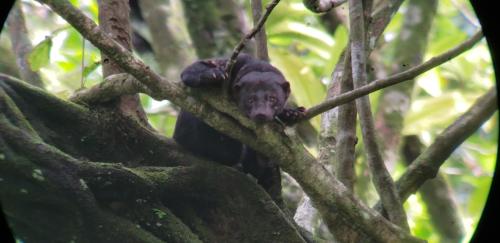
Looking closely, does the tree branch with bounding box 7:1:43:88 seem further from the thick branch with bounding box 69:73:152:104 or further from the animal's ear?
the animal's ear

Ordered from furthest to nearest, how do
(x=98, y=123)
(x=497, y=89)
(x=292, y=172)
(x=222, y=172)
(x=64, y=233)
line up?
(x=222, y=172), (x=98, y=123), (x=292, y=172), (x=64, y=233), (x=497, y=89)

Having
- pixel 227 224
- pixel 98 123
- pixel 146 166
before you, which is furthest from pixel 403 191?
pixel 98 123

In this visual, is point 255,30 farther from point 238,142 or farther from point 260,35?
point 260,35

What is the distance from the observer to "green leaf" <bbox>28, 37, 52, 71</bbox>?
4.81 metres

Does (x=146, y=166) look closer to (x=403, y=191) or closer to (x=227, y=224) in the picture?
(x=227, y=224)

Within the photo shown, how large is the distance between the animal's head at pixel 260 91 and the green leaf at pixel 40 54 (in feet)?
4.36

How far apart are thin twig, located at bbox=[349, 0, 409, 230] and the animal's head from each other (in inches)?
22.9

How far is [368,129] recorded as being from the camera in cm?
426

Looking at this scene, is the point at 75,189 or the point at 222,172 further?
the point at 222,172

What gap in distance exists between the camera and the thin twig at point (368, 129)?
426cm

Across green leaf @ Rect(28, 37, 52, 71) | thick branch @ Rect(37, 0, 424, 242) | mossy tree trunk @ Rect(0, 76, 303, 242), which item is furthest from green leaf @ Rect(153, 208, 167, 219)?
green leaf @ Rect(28, 37, 52, 71)

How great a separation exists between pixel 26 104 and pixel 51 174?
606 mm

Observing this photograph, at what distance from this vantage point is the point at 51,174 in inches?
151

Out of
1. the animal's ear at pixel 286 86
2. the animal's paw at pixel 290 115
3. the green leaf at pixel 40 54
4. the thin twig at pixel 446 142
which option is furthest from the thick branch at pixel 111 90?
the thin twig at pixel 446 142
